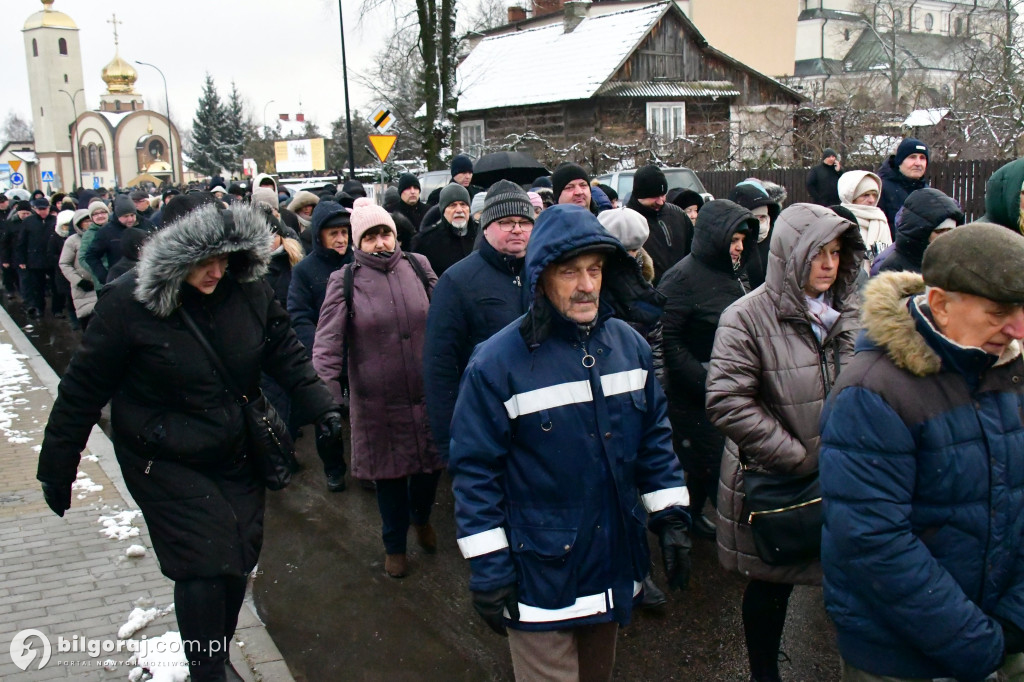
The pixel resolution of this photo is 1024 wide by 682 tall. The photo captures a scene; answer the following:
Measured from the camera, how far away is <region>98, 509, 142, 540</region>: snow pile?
5616mm

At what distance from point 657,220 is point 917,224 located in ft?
7.90

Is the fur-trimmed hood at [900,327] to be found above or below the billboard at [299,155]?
below

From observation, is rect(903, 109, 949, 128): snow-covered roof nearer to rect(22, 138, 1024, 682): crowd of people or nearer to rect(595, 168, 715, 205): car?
rect(595, 168, 715, 205): car

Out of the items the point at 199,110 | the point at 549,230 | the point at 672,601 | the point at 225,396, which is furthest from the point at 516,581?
the point at 199,110

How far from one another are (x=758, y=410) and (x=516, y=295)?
1.39 m

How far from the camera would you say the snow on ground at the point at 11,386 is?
8.13m

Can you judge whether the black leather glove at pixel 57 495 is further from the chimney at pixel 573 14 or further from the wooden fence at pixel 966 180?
the chimney at pixel 573 14

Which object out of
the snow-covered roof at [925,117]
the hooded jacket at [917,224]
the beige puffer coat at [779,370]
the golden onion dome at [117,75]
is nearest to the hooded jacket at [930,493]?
the beige puffer coat at [779,370]

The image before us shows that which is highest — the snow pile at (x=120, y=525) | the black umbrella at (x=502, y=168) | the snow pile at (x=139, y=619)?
the black umbrella at (x=502, y=168)

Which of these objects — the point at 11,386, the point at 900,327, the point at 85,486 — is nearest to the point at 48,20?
the point at 11,386

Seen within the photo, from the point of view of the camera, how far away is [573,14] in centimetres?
3409

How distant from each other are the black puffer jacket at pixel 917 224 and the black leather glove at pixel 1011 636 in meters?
2.67

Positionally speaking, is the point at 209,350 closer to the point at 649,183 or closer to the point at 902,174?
the point at 649,183

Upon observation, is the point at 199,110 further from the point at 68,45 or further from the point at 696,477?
the point at 696,477
